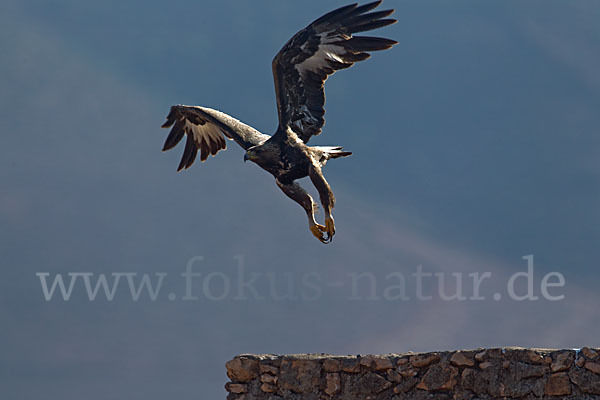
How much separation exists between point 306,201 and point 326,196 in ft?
1.42

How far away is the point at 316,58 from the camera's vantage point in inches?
320

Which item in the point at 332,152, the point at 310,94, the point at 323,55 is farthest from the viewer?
the point at 332,152

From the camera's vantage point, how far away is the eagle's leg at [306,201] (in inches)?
314

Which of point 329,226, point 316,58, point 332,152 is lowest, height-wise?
point 329,226

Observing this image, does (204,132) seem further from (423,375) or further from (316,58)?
(423,375)

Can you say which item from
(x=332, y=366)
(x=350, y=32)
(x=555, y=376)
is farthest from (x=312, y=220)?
(x=555, y=376)

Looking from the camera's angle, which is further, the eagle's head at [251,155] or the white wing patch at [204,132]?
the white wing patch at [204,132]

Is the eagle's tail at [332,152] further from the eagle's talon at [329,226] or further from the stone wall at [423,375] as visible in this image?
the stone wall at [423,375]

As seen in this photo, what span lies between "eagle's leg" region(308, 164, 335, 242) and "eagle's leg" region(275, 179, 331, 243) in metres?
0.12

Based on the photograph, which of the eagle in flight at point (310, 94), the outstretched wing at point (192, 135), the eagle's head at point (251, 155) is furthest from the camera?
the outstretched wing at point (192, 135)

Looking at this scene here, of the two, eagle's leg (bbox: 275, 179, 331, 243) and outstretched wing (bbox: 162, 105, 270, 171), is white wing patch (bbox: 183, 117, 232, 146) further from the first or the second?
eagle's leg (bbox: 275, 179, 331, 243)

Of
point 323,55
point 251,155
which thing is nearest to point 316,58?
point 323,55

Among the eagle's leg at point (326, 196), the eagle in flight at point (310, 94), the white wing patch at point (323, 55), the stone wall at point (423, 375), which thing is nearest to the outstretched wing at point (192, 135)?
the eagle in flight at point (310, 94)

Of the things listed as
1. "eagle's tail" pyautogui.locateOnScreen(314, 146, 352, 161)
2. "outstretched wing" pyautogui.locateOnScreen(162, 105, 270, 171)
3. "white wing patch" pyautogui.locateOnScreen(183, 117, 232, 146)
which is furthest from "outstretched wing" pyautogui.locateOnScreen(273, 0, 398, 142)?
"white wing patch" pyautogui.locateOnScreen(183, 117, 232, 146)
